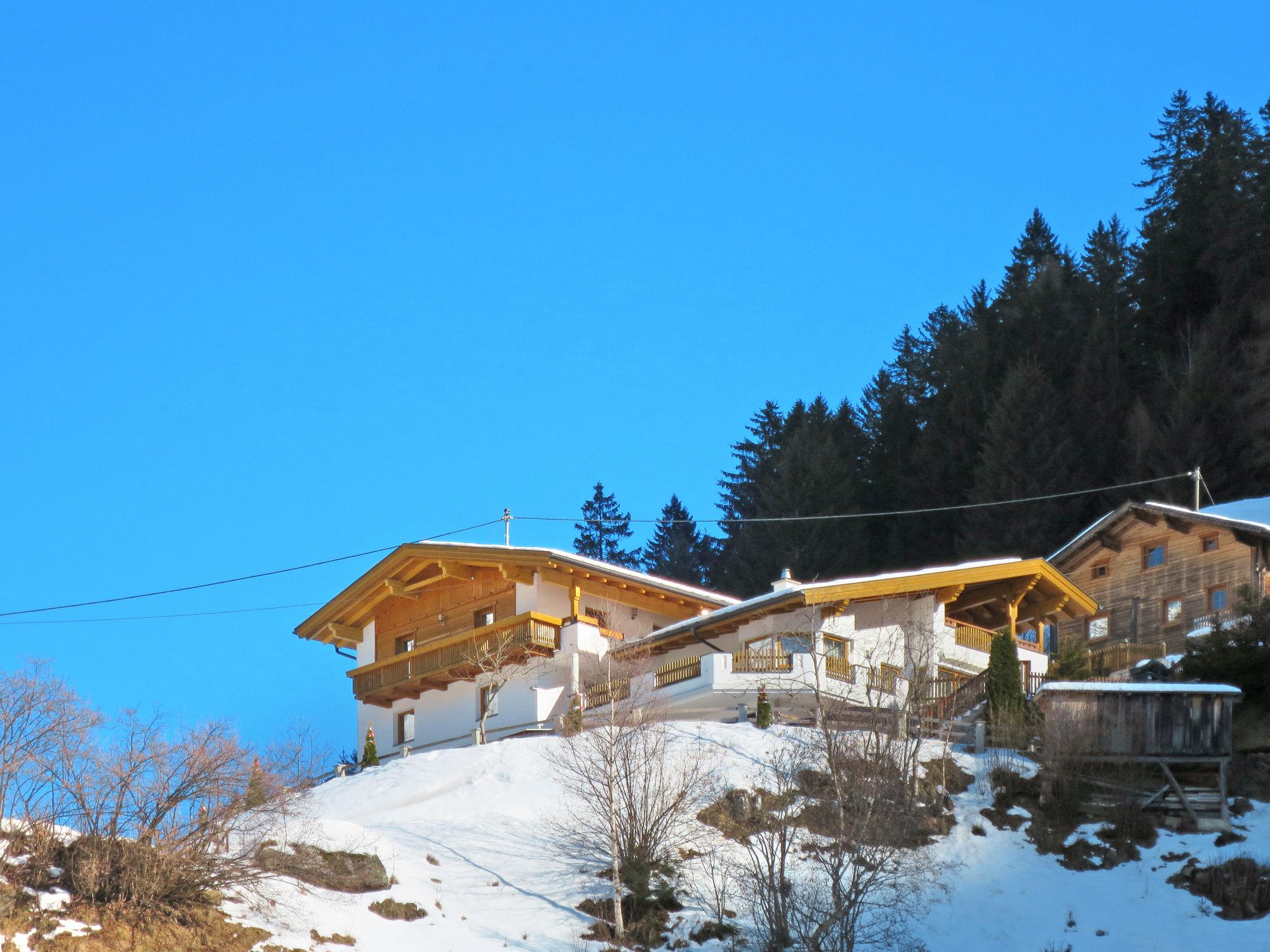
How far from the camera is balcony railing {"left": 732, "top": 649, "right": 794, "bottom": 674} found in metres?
40.2

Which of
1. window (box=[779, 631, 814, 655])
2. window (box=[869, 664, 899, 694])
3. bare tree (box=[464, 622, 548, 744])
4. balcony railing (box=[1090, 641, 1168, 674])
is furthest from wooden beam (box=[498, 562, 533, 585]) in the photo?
balcony railing (box=[1090, 641, 1168, 674])

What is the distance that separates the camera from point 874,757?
97.6ft

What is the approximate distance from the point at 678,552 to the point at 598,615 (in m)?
39.7

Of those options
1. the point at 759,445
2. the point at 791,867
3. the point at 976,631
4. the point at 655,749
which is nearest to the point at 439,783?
the point at 655,749

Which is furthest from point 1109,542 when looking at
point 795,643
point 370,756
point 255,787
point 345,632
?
point 255,787

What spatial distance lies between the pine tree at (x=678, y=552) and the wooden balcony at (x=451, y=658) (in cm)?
3001

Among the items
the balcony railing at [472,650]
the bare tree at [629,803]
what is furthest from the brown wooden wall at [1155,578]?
the bare tree at [629,803]

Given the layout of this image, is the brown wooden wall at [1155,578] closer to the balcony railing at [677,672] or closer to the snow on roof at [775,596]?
the snow on roof at [775,596]

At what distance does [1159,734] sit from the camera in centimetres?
3216

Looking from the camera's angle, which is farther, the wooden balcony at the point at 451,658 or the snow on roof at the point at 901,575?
the wooden balcony at the point at 451,658

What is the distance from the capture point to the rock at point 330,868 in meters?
27.6

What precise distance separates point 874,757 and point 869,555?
40168 mm

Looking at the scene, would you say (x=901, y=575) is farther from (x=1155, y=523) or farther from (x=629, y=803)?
(x=629, y=803)

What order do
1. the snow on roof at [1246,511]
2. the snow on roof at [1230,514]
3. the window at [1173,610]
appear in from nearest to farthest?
the snow on roof at [1230,514]
the snow on roof at [1246,511]
the window at [1173,610]
